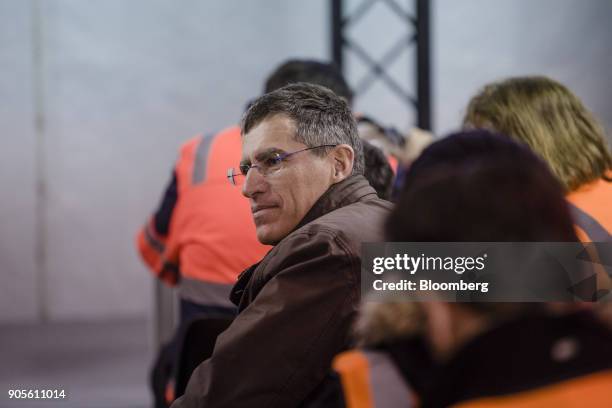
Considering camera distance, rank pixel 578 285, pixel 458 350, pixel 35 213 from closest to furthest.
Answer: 1. pixel 458 350
2. pixel 578 285
3. pixel 35 213

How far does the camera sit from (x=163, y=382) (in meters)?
1.64

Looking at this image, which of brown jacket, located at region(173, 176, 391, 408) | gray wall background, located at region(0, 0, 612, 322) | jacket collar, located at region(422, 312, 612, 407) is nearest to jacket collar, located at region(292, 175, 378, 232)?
brown jacket, located at region(173, 176, 391, 408)

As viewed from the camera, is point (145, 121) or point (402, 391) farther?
point (145, 121)

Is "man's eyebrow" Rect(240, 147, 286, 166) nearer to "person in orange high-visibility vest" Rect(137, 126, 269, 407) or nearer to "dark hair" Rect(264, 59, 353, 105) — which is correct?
"person in orange high-visibility vest" Rect(137, 126, 269, 407)

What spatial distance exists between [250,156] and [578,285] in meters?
0.53

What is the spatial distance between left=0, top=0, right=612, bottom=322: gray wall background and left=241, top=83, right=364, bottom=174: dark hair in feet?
12.0

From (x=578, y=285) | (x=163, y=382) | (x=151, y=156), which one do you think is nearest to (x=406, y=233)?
(x=578, y=285)

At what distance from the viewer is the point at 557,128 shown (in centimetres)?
140

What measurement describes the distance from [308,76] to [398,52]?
3019mm

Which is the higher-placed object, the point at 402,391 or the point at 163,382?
the point at 402,391

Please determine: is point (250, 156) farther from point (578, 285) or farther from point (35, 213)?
point (35, 213)

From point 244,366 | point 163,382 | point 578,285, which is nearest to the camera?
point 578,285

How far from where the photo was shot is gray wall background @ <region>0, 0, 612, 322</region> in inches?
186

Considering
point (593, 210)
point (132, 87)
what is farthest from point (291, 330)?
point (132, 87)
